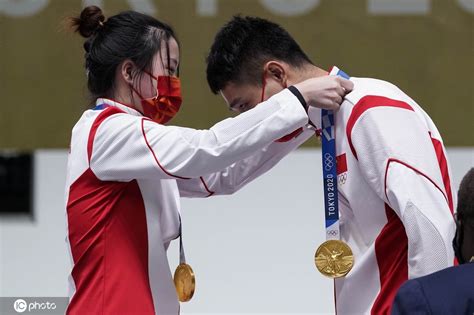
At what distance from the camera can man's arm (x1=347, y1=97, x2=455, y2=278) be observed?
2328 millimetres

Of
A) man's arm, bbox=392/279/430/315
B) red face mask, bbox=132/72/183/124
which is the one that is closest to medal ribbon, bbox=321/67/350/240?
red face mask, bbox=132/72/183/124

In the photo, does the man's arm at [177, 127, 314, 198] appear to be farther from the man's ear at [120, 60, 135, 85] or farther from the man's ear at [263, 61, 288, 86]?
the man's ear at [120, 60, 135, 85]

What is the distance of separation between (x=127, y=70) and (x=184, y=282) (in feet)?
1.95

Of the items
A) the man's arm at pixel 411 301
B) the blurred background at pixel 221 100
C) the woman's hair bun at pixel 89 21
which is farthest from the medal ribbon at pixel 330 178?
the blurred background at pixel 221 100

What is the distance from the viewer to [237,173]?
304cm

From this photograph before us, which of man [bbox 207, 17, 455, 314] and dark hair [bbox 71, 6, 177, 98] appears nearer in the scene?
man [bbox 207, 17, 455, 314]

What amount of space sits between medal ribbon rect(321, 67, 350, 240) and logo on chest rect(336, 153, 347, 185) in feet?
0.04

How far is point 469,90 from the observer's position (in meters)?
4.35

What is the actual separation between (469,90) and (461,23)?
284 millimetres

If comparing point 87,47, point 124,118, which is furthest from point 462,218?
point 87,47

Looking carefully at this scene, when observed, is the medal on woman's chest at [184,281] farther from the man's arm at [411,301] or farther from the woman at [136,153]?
the man's arm at [411,301]

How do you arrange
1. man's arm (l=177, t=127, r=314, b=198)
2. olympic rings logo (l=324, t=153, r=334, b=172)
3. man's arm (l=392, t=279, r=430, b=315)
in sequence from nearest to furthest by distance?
1. man's arm (l=392, t=279, r=430, b=315)
2. olympic rings logo (l=324, t=153, r=334, b=172)
3. man's arm (l=177, t=127, r=314, b=198)

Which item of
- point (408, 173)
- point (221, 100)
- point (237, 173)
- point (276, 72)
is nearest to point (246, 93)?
point (276, 72)

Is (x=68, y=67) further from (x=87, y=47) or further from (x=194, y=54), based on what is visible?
(x=87, y=47)
